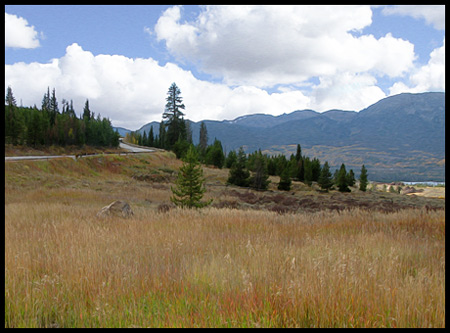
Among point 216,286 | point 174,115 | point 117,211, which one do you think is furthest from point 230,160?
point 216,286

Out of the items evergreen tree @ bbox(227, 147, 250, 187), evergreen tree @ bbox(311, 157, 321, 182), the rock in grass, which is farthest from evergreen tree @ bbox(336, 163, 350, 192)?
the rock in grass

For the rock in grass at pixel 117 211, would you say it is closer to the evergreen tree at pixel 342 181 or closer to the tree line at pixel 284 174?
the tree line at pixel 284 174

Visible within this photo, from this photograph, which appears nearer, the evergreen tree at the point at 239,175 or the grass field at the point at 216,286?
the grass field at the point at 216,286

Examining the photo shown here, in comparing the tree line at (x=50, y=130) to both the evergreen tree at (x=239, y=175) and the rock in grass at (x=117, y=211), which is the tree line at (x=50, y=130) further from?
the rock in grass at (x=117, y=211)

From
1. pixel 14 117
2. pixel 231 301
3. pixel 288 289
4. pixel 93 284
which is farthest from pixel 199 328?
pixel 14 117

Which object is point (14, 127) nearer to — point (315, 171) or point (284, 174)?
point (284, 174)

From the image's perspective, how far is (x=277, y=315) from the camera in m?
2.65

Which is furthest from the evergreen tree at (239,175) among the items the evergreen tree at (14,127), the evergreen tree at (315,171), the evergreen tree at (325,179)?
the evergreen tree at (14,127)

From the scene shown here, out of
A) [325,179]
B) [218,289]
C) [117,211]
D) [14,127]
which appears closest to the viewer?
[218,289]

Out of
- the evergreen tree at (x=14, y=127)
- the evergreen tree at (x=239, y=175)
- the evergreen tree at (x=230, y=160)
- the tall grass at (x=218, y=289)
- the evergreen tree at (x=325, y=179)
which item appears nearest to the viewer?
the tall grass at (x=218, y=289)

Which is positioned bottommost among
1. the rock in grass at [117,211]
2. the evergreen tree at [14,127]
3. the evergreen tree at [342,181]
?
the evergreen tree at [342,181]

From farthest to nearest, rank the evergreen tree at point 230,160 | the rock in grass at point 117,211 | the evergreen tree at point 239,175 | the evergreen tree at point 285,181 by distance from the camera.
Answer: the evergreen tree at point 230,160 < the evergreen tree at point 285,181 < the evergreen tree at point 239,175 < the rock in grass at point 117,211

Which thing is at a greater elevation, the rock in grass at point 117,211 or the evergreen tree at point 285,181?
the rock in grass at point 117,211
